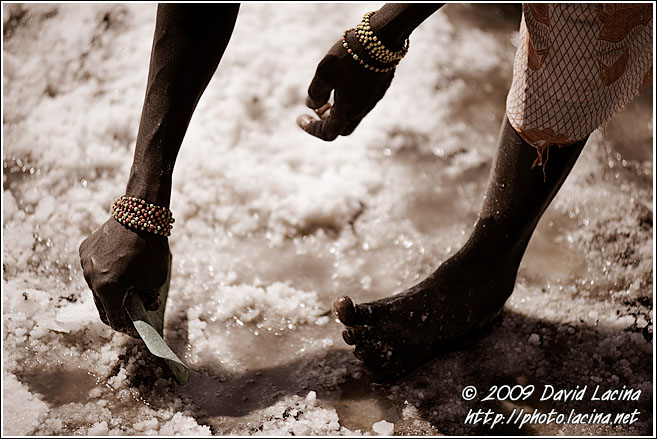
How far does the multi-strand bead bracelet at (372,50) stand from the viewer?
4.14ft

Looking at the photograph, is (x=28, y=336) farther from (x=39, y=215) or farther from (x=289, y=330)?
(x=289, y=330)

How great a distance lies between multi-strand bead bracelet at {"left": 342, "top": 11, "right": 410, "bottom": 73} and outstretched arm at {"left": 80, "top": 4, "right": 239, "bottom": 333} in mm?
228

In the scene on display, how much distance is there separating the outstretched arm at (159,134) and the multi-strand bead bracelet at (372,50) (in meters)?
0.23

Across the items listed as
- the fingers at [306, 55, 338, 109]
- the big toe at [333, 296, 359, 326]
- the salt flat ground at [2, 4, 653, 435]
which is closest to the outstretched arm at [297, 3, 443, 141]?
the fingers at [306, 55, 338, 109]

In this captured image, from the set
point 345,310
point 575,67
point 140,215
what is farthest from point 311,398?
point 575,67

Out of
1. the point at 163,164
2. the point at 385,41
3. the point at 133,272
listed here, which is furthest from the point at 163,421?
the point at 385,41

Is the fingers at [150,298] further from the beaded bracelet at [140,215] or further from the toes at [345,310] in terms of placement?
the toes at [345,310]

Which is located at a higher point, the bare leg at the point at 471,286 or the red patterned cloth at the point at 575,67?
the red patterned cloth at the point at 575,67

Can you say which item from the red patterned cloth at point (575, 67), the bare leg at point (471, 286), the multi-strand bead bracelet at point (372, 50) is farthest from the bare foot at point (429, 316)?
the multi-strand bead bracelet at point (372, 50)

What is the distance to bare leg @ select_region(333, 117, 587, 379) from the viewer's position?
54.2 inches

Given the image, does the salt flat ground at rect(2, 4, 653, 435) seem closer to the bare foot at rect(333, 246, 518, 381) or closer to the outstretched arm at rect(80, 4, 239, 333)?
the bare foot at rect(333, 246, 518, 381)

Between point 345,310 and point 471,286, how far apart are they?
286 mm

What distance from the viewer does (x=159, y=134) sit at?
121 cm

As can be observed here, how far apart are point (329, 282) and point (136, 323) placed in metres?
0.54
